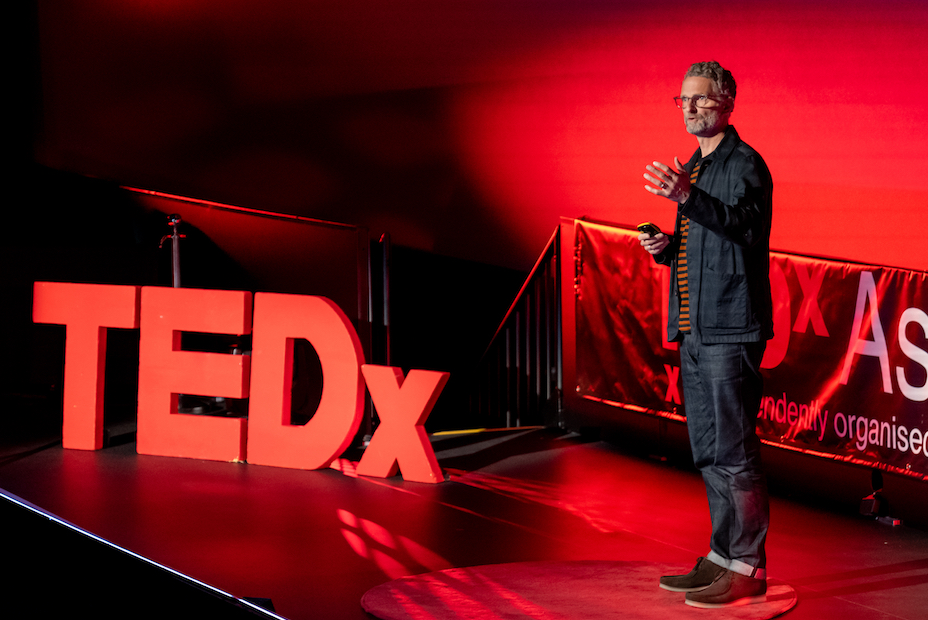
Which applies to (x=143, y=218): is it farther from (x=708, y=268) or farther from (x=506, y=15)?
(x=708, y=268)

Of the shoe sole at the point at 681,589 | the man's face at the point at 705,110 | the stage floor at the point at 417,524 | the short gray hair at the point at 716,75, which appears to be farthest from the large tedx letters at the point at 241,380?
the short gray hair at the point at 716,75

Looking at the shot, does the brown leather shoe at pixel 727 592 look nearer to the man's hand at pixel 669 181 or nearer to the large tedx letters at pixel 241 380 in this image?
the man's hand at pixel 669 181

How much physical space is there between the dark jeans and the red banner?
69.1 inches

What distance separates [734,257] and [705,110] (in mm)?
510

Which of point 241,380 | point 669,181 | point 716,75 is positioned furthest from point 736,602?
point 241,380

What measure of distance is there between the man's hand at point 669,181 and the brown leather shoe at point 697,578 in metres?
1.27

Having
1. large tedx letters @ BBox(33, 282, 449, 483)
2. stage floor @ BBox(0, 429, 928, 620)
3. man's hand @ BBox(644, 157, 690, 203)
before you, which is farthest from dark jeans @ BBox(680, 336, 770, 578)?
large tedx letters @ BBox(33, 282, 449, 483)

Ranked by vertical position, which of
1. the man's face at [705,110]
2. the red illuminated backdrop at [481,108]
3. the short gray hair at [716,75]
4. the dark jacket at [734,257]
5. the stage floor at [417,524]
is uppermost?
the red illuminated backdrop at [481,108]

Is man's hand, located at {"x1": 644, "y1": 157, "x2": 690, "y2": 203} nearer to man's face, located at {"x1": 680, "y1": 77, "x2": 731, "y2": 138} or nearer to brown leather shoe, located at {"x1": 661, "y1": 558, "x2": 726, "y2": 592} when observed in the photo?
man's face, located at {"x1": 680, "y1": 77, "x2": 731, "y2": 138}

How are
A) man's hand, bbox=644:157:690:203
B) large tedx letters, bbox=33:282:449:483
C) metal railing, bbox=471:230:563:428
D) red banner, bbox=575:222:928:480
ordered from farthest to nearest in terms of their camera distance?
metal railing, bbox=471:230:563:428, large tedx letters, bbox=33:282:449:483, red banner, bbox=575:222:928:480, man's hand, bbox=644:157:690:203

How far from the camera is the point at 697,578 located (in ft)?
11.2

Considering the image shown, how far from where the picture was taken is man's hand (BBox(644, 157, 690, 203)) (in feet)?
9.82

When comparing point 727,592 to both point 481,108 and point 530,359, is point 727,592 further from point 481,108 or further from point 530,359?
point 481,108

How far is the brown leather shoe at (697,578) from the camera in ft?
11.0
